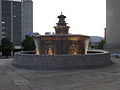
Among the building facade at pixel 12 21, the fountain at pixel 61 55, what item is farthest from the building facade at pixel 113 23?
the building facade at pixel 12 21

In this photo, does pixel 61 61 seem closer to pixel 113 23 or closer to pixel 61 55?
pixel 61 55

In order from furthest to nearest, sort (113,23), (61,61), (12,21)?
(12,21)
(113,23)
(61,61)

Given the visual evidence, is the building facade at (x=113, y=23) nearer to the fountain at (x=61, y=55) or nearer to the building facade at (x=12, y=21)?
the fountain at (x=61, y=55)

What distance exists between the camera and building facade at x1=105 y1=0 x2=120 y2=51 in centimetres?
4259

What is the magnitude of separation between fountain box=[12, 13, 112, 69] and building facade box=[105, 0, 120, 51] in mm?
25894

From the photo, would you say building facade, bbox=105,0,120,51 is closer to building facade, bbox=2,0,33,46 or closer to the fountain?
the fountain

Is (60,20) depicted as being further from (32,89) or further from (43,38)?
(32,89)

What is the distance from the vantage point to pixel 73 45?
16.3m

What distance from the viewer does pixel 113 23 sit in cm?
4384

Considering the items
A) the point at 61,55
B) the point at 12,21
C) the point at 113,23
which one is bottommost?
the point at 61,55

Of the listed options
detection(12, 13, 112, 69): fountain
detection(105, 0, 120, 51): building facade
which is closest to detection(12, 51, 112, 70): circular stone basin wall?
detection(12, 13, 112, 69): fountain

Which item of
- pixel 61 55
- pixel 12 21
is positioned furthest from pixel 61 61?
pixel 12 21

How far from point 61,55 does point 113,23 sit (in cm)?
3205

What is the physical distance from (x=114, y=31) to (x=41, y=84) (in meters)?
36.5
